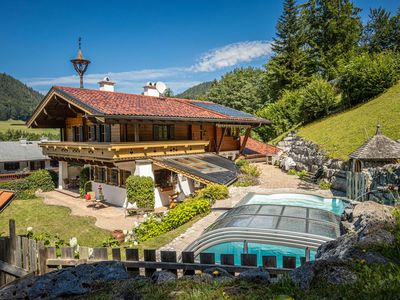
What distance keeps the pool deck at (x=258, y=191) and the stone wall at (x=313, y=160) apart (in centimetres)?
101

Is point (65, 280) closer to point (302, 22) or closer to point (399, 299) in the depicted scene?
point (399, 299)

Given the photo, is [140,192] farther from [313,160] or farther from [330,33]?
[330,33]

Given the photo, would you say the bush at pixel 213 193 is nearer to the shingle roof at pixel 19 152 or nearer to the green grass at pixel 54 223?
the green grass at pixel 54 223

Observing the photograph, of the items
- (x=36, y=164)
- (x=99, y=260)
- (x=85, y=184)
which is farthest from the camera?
(x=36, y=164)

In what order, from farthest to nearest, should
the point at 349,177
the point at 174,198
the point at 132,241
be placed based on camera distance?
1. the point at 174,198
2. the point at 349,177
3. the point at 132,241

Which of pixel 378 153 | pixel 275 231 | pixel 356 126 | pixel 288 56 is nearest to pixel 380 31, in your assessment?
pixel 288 56

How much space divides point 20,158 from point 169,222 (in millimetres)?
33084

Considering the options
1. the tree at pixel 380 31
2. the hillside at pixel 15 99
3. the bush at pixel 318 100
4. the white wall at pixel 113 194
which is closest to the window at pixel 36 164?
the white wall at pixel 113 194

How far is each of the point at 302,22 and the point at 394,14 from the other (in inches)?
525

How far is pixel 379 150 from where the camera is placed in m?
13.3

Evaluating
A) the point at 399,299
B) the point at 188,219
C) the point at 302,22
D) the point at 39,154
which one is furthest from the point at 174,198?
the point at 302,22

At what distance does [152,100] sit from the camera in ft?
74.5

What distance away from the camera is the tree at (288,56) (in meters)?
40.4

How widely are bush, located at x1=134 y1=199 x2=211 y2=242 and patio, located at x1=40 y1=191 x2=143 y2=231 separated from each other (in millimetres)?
2221
